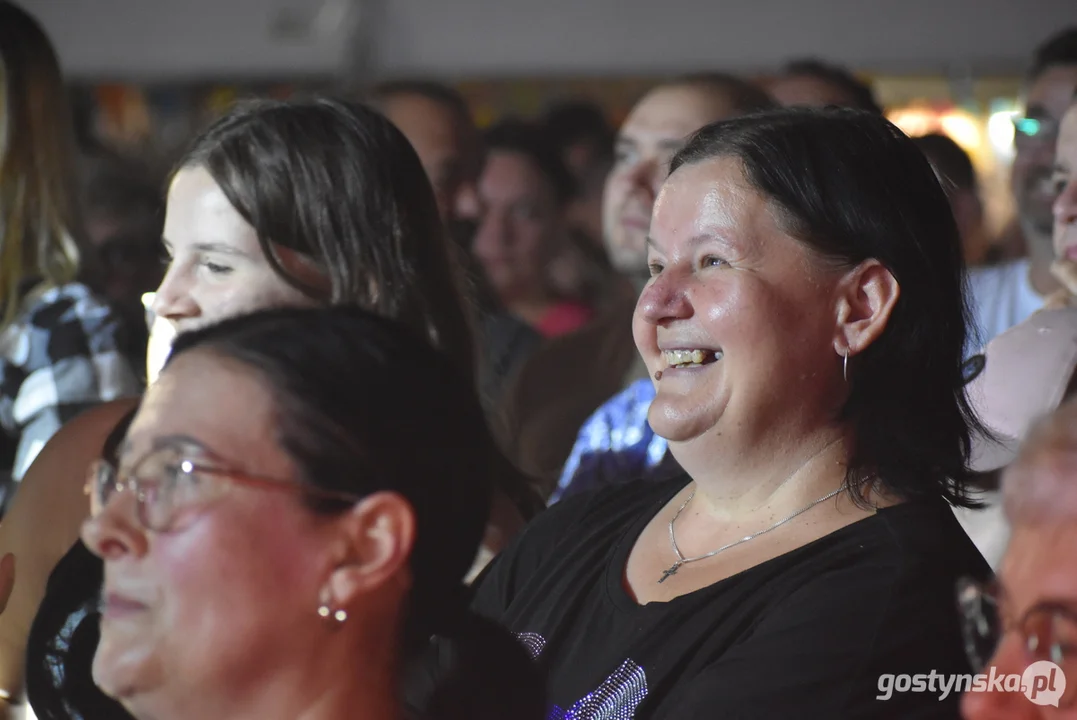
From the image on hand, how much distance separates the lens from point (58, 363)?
232cm

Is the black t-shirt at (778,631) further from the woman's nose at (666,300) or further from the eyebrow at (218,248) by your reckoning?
the eyebrow at (218,248)

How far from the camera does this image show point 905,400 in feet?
4.96

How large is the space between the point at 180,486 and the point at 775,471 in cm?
70

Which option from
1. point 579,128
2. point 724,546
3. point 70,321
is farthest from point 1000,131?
point 724,546

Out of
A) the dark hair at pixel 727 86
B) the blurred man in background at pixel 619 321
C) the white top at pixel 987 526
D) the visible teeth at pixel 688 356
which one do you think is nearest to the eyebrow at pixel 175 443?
the visible teeth at pixel 688 356

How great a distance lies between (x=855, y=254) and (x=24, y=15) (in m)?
1.74

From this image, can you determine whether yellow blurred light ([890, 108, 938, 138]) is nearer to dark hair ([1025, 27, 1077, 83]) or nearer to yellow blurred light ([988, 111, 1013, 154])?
yellow blurred light ([988, 111, 1013, 154])

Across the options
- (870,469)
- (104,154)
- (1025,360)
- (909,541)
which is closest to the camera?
(909,541)

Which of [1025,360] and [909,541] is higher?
[1025,360]

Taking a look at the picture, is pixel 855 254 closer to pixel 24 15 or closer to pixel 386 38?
pixel 24 15

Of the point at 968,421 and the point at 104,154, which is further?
the point at 104,154

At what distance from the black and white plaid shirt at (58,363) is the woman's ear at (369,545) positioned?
1250 mm

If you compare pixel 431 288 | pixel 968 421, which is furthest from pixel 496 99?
pixel 968 421

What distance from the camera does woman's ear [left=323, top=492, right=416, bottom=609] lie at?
1122 millimetres
